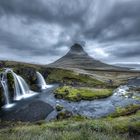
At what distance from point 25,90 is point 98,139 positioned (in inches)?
1598

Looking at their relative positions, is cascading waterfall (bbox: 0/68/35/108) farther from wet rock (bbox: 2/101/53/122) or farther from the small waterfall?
wet rock (bbox: 2/101/53/122)

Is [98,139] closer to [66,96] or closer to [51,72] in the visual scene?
[66,96]

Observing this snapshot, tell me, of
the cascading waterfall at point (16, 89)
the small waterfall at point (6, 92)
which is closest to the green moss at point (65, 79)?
the cascading waterfall at point (16, 89)

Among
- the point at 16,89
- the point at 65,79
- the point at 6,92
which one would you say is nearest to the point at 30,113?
the point at 6,92

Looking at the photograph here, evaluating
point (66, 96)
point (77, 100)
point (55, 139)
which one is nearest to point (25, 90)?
point (66, 96)

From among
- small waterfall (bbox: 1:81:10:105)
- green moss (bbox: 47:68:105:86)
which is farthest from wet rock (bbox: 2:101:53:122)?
green moss (bbox: 47:68:105:86)

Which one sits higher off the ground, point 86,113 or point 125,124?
point 125,124

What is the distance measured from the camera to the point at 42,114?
1073 inches

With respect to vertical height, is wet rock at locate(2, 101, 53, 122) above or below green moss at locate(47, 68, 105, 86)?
below

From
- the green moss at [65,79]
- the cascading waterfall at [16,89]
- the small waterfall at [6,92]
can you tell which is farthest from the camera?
the green moss at [65,79]

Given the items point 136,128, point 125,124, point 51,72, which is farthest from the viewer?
point 51,72

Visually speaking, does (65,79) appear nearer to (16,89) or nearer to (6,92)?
(16,89)

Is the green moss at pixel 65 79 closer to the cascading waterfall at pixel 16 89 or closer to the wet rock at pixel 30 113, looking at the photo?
the cascading waterfall at pixel 16 89

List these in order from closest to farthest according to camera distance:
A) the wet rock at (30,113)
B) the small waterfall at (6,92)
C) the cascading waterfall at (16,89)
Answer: the wet rock at (30,113), the small waterfall at (6,92), the cascading waterfall at (16,89)
